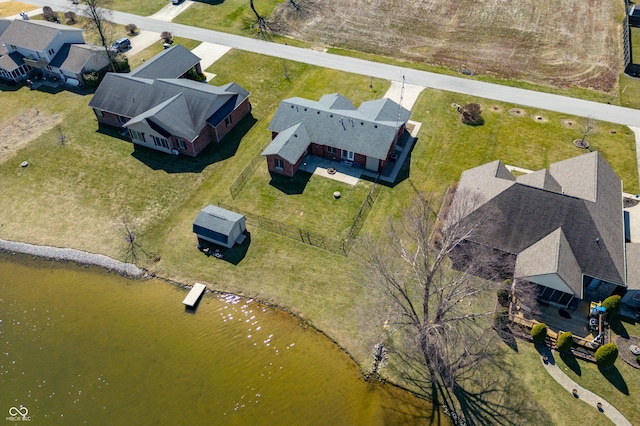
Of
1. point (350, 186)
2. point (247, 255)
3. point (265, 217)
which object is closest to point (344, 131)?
point (350, 186)

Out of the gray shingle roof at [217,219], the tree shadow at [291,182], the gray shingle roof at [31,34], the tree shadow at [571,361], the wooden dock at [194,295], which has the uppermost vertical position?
the gray shingle roof at [31,34]

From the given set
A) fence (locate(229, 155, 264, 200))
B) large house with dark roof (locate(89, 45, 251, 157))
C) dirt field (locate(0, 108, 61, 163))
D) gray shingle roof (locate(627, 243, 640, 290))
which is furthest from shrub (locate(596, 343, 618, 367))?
dirt field (locate(0, 108, 61, 163))

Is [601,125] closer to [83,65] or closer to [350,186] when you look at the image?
[350,186]

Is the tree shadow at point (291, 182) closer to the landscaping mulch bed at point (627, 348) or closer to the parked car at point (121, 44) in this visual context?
the landscaping mulch bed at point (627, 348)

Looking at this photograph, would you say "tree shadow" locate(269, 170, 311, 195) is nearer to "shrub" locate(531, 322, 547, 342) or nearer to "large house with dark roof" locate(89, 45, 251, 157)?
"large house with dark roof" locate(89, 45, 251, 157)

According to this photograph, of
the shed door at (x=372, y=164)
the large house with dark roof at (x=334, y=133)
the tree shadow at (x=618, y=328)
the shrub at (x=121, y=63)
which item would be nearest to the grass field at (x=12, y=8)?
the shrub at (x=121, y=63)

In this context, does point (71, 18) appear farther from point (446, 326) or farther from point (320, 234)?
point (446, 326)
